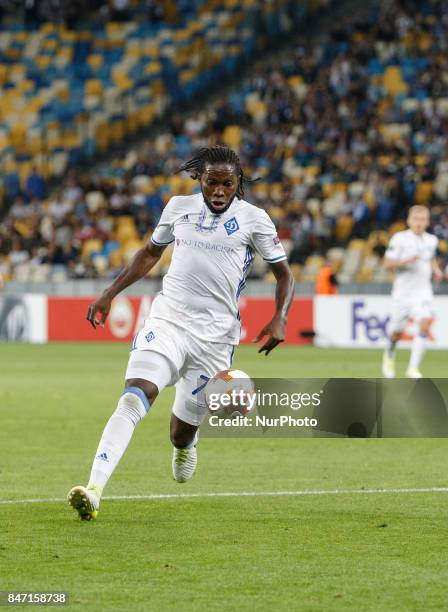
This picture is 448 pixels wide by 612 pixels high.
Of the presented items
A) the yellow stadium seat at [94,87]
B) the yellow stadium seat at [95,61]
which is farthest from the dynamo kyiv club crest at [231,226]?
the yellow stadium seat at [95,61]

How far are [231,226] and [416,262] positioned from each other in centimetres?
1169

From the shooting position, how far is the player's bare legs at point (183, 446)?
859 centimetres

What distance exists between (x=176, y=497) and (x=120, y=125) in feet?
94.7

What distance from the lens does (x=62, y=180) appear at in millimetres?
35500

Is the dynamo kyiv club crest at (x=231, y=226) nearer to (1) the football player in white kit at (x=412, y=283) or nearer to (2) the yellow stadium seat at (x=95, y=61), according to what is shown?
(1) the football player in white kit at (x=412, y=283)

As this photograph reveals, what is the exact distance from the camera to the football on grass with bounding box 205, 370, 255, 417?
7902mm

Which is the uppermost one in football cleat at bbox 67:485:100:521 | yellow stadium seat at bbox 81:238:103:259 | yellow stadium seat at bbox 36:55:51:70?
yellow stadium seat at bbox 36:55:51:70

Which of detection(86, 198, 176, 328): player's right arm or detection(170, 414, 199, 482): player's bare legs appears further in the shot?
detection(170, 414, 199, 482): player's bare legs

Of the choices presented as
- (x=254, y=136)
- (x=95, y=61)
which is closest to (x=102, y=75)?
(x=95, y=61)

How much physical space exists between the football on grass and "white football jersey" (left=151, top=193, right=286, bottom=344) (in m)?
0.27

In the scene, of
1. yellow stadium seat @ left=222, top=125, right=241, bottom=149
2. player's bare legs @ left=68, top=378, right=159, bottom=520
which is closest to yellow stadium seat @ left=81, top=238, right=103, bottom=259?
yellow stadium seat @ left=222, top=125, right=241, bottom=149

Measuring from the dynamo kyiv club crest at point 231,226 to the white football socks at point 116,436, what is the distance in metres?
1.15

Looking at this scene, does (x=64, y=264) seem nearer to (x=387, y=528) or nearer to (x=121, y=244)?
(x=121, y=244)

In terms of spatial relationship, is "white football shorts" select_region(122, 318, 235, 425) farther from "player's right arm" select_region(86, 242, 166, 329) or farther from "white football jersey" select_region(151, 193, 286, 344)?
"player's right arm" select_region(86, 242, 166, 329)
